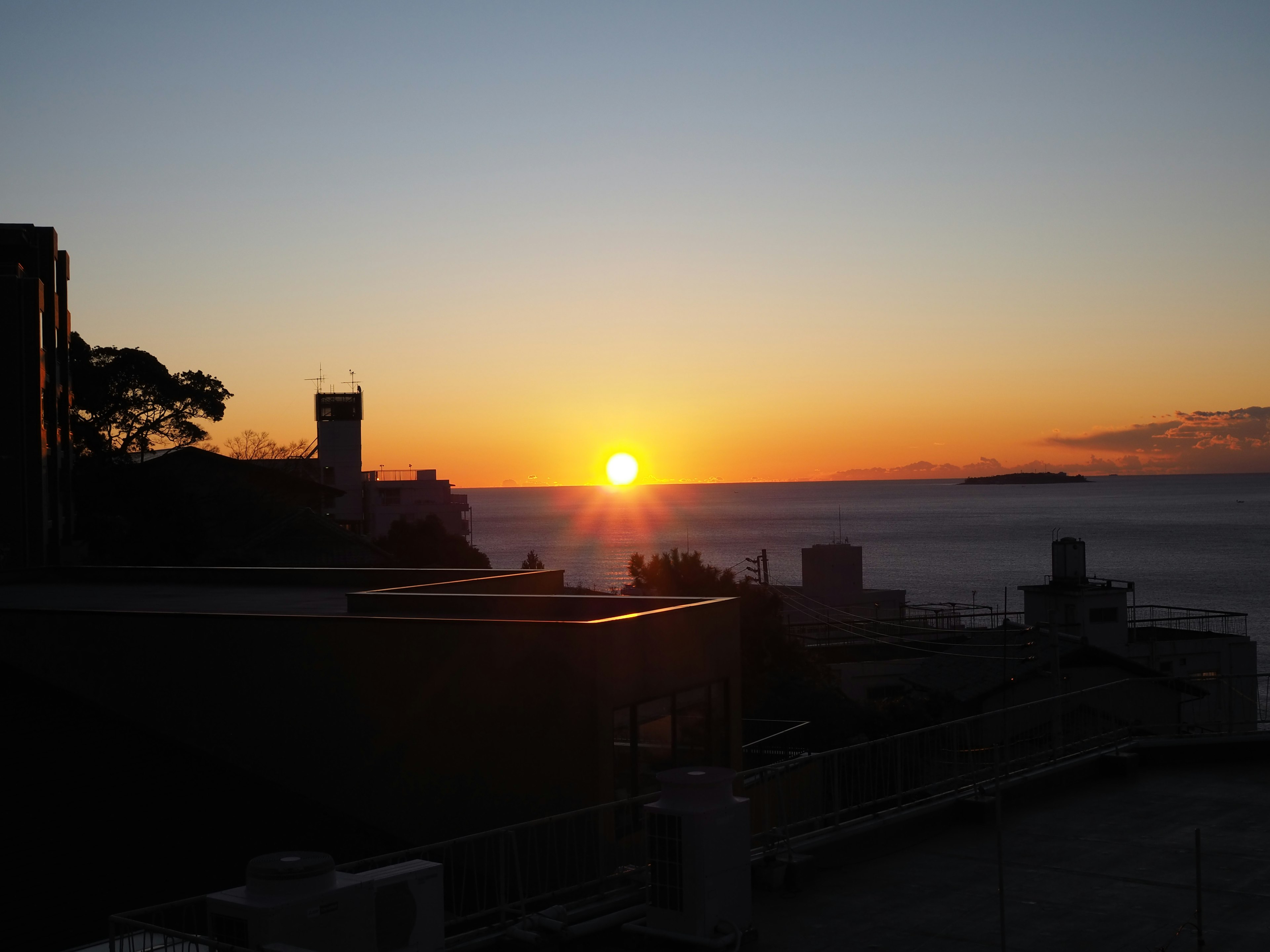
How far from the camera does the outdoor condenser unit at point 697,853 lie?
9.45 m

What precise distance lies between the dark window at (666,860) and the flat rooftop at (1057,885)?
1027mm

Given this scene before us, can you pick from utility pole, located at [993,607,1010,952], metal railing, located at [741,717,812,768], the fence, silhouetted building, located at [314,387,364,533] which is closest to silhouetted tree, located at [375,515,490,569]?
metal railing, located at [741,717,812,768]

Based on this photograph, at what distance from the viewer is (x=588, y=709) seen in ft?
48.5

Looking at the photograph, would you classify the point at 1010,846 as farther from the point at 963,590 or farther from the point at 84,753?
the point at 963,590

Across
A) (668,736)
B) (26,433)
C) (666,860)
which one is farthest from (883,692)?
(666,860)

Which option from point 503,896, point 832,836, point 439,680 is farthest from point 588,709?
point 503,896

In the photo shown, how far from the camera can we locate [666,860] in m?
9.66

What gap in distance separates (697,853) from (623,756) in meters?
6.00

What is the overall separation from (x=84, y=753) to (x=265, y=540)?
40.9 m

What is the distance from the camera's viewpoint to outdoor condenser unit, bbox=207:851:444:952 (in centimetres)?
721

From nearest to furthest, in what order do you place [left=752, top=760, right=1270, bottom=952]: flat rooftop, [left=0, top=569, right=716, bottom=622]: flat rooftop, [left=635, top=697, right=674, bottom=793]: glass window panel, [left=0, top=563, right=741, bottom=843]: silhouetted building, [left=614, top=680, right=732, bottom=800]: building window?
1. [left=752, top=760, right=1270, bottom=952]: flat rooftop
2. [left=0, top=563, right=741, bottom=843]: silhouetted building
3. [left=614, top=680, right=732, bottom=800]: building window
4. [left=635, top=697, right=674, bottom=793]: glass window panel
5. [left=0, top=569, right=716, bottom=622]: flat rooftop

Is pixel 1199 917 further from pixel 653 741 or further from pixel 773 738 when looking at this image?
pixel 773 738

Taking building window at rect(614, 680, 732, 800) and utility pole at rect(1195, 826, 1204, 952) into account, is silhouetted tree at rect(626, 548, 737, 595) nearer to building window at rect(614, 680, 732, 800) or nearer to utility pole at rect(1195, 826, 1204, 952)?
building window at rect(614, 680, 732, 800)

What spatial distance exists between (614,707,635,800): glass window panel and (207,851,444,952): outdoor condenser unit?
22.9ft
